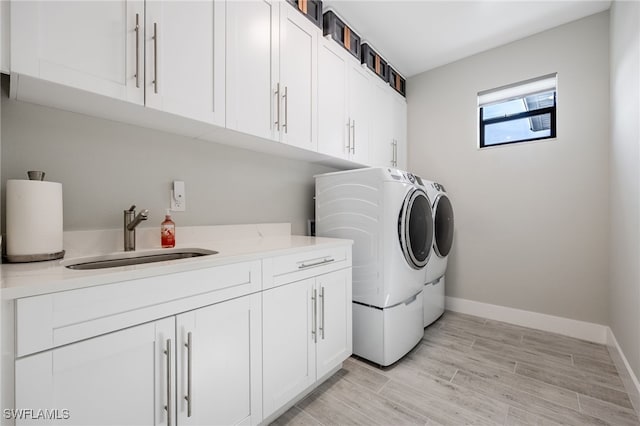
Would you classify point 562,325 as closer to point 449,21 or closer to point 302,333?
point 302,333

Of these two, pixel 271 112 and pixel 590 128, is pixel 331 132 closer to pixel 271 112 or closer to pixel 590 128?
pixel 271 112

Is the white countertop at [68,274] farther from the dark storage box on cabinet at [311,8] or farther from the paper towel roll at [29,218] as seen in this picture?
the dark storage box on cabinet at [311,8]

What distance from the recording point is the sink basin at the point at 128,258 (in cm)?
112

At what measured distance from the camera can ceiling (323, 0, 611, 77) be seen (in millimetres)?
2072

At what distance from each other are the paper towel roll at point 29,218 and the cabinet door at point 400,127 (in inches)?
111

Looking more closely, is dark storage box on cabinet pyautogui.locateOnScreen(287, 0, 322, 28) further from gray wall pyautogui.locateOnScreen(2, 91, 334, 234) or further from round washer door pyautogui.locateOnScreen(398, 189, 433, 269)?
round washer door pyautogui.locateOnScreen(398, 189, 433, 269)

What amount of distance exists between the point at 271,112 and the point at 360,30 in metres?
1.38

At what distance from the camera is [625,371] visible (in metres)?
1.65

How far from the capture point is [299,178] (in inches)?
90.0

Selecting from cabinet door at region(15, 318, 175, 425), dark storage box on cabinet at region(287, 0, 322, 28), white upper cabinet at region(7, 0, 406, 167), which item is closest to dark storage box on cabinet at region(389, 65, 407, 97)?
white upper cabinet at region(7, 0, 406, 167)

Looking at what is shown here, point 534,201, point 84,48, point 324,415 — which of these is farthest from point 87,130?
point 534,201

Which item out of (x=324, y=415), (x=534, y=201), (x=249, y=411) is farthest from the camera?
(x=534, y=201)

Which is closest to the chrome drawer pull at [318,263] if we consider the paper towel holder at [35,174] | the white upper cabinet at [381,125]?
the paper towel holder at [35,174]

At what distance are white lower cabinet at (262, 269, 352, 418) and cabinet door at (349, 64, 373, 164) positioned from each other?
1.12 metres
